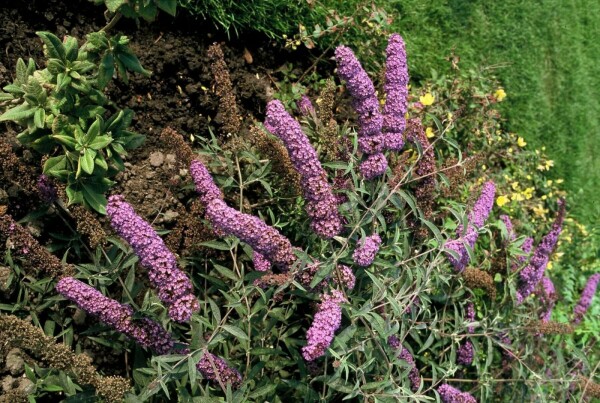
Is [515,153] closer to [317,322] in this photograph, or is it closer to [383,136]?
[383,136]

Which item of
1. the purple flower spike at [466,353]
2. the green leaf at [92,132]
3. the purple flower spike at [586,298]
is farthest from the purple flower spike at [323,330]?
the purple flower spike at [586,298]

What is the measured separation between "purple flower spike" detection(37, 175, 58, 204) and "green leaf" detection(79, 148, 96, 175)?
0.80ft

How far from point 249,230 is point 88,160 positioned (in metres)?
0.72

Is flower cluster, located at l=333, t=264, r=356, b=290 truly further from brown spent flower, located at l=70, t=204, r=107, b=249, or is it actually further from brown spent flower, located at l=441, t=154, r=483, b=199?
brown spent flower, located at l=70, t=204, r=107, b=249

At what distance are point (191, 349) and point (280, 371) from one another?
22.0 inches

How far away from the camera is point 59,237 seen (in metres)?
2.77

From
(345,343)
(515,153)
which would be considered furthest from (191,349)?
(515,153)

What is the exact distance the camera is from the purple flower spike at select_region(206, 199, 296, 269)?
7.41ft

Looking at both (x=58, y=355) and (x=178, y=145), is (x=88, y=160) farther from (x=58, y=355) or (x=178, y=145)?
(x=58, y=355)

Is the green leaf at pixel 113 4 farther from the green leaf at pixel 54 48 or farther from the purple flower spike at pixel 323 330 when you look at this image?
the purple flower spike at pixel 323 330

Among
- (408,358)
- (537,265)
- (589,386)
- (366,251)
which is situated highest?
(366,251)

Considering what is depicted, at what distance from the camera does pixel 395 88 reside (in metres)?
2.84

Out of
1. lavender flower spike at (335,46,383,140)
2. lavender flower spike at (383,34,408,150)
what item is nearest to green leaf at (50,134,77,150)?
lavender flower spike at (335,46,383,140)

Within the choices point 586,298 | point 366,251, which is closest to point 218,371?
point 366,251
